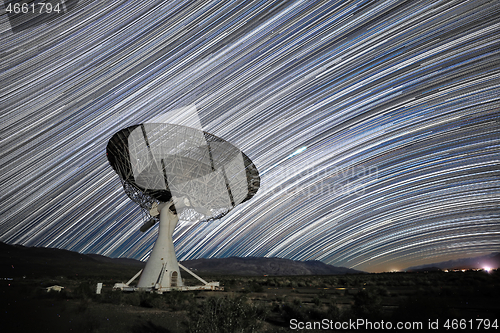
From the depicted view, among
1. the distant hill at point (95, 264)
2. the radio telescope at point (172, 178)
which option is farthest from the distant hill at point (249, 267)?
the radio telescope at point (172, 178)

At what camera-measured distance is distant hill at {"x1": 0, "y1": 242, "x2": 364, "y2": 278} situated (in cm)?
6862

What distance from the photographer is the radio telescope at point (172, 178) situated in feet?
48.1

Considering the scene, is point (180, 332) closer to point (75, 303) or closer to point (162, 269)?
point (75, 303)

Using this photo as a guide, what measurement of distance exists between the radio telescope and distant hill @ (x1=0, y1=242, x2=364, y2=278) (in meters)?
58.7

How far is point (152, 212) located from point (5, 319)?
9.70m

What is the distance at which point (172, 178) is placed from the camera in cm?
1606

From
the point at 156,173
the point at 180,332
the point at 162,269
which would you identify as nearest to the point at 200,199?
the point at 156,173

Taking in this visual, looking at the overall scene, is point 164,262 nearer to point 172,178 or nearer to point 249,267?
point 172,178

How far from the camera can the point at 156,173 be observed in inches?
623
